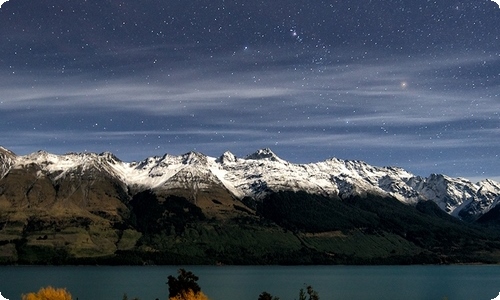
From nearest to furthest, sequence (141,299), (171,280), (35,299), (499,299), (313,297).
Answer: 1. (499,299)
2. (35,299)
3. (313,297)
4. (171,280)
5. (141,299)

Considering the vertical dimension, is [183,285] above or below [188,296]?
above

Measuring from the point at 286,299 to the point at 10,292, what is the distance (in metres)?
94.3

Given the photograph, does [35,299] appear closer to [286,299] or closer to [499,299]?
[499,299]

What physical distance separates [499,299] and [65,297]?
62689 millimetres

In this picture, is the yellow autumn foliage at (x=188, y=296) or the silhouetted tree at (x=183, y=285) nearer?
the yellow autumn foliage at (x=188, y=296)

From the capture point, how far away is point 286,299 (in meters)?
194

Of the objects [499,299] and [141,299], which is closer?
[499,299]

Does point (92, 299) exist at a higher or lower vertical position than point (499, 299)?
lower

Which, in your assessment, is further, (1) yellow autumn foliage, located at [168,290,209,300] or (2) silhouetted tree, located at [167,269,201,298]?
(2) silhouetted tree, located at [167,269,201,298]

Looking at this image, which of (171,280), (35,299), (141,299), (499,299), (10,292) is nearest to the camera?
(499,299)

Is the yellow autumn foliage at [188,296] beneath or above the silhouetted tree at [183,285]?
beneath

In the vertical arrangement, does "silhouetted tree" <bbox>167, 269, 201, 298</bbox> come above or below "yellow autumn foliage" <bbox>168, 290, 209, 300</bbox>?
above

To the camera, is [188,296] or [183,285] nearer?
[188,296]

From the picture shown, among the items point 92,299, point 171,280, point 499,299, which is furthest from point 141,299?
point 499,299
